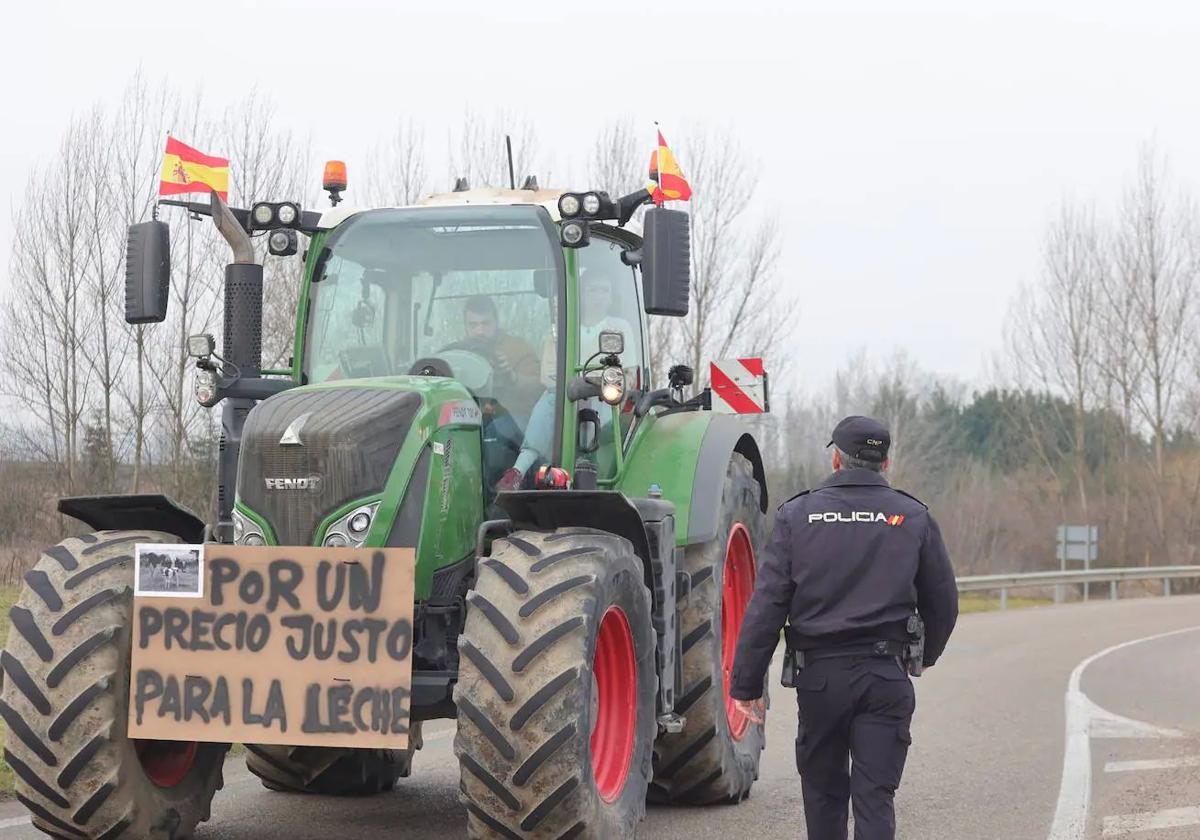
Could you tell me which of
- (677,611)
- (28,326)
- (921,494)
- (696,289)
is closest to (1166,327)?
(921,494)

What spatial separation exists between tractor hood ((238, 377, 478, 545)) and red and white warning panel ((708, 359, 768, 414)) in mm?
7024

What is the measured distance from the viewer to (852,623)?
5543 millimetres

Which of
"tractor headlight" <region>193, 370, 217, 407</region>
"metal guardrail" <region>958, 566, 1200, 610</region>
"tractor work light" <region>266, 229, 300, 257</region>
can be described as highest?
"tractor work light" <region>266, 229, 300, 257</region>

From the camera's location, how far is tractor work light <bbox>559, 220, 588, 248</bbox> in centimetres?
747

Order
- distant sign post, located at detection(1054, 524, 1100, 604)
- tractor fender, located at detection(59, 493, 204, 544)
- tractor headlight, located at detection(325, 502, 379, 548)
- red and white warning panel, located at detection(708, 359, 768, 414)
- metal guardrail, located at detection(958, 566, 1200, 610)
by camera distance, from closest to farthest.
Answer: tractor headlight, located at detection(325, 502, 379, 548), tractor fender, located at detection(59, 493, 204, 544), red and white warning panel, located at detection(708, 359, 768, 414), metal guardrail, located at detection(958, 566, 1200, 610), distant sign post, located at detection(1054, 524, 1100, 604)

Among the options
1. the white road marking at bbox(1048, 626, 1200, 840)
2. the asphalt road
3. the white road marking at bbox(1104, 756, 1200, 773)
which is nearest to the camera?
the asphalt road

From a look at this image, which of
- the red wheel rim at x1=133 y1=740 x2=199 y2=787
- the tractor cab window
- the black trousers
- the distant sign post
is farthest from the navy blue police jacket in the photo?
the distant sign post

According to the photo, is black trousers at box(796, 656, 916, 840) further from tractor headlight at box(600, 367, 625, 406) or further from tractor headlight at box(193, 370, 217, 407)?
tractor headlight at box(193, 370, 217, 407)

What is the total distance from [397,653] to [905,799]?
3.67 m

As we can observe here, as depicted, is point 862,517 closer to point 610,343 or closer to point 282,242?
point 610,343

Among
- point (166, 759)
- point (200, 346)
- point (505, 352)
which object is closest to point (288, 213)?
point (200, 346)

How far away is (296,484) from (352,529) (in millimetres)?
295

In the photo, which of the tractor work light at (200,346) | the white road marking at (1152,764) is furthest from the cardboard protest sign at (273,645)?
the white road marking at (1152,764)

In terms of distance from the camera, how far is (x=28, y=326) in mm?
21594
